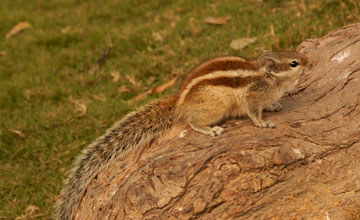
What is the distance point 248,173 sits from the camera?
10.8 feet

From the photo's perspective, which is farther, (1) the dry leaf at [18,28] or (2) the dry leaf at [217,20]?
(1) the dry leaf at [18,28]

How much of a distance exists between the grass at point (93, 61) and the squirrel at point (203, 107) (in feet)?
4.24

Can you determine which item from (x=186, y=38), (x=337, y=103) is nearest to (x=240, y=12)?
(x=186, y=38)

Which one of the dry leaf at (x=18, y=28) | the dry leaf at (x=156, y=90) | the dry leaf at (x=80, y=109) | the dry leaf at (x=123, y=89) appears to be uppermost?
the dry leaf at (x=156, y=90)

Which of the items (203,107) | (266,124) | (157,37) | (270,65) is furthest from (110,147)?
(157,37)

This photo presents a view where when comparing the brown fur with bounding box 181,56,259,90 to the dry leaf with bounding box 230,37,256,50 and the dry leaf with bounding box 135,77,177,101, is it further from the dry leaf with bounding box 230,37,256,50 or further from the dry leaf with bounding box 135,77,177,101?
the dry leaf with bounding box 230,37,256,50

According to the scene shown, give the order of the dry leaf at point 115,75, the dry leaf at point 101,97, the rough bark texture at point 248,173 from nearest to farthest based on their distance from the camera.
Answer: the rough bark texture at point 248,173
the dry leaf at point 101,97
the dry leaf at point 115,75

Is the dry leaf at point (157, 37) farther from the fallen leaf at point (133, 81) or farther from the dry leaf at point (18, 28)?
the dry leaf at point (18, 28)

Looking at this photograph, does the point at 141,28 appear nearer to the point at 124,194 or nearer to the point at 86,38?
the point at 86,38

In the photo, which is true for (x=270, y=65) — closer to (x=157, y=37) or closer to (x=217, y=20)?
(x=217, y=20)

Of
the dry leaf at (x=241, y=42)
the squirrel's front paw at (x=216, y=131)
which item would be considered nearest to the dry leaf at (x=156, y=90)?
the dry leaf at (x=241, y=42)

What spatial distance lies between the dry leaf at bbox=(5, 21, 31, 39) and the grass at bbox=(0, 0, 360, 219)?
0.12m

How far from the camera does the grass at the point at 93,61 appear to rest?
18.6ft

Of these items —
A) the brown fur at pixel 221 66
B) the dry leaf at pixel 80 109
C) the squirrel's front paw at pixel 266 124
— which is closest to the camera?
the squirrel's front paw at pixel 266 124
